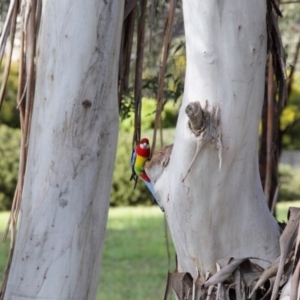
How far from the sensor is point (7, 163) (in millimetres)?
10906

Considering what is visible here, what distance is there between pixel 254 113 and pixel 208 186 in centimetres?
21

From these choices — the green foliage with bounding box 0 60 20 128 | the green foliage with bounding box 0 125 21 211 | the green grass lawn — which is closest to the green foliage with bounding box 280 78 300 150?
the green grass lawn

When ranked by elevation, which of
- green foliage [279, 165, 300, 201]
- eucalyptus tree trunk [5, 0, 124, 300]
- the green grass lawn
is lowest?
the green grass lawn

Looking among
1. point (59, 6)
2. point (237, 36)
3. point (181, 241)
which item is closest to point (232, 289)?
point (181, 241)

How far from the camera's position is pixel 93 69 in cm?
179

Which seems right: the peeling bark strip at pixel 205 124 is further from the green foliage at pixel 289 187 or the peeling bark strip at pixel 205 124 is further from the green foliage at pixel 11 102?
the green foliage at pixel 289 187

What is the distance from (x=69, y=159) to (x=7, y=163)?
368 inches

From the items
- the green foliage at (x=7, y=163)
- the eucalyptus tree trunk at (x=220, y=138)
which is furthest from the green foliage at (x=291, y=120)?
the eucalyptus tree trunk at (x=220, y=138)

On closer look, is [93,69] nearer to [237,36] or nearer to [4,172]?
[237,36]

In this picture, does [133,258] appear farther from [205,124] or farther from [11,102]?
[205,124]

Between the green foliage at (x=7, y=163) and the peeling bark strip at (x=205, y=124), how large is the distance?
9456mm

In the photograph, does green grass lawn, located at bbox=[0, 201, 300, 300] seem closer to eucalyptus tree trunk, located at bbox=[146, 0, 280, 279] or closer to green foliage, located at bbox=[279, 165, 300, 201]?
green foliage, located at bbox=[279, 165, 300, 201]

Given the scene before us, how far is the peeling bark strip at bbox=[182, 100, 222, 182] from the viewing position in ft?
5.30

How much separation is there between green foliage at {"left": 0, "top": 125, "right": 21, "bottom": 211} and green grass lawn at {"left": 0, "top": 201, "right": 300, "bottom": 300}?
782mm
